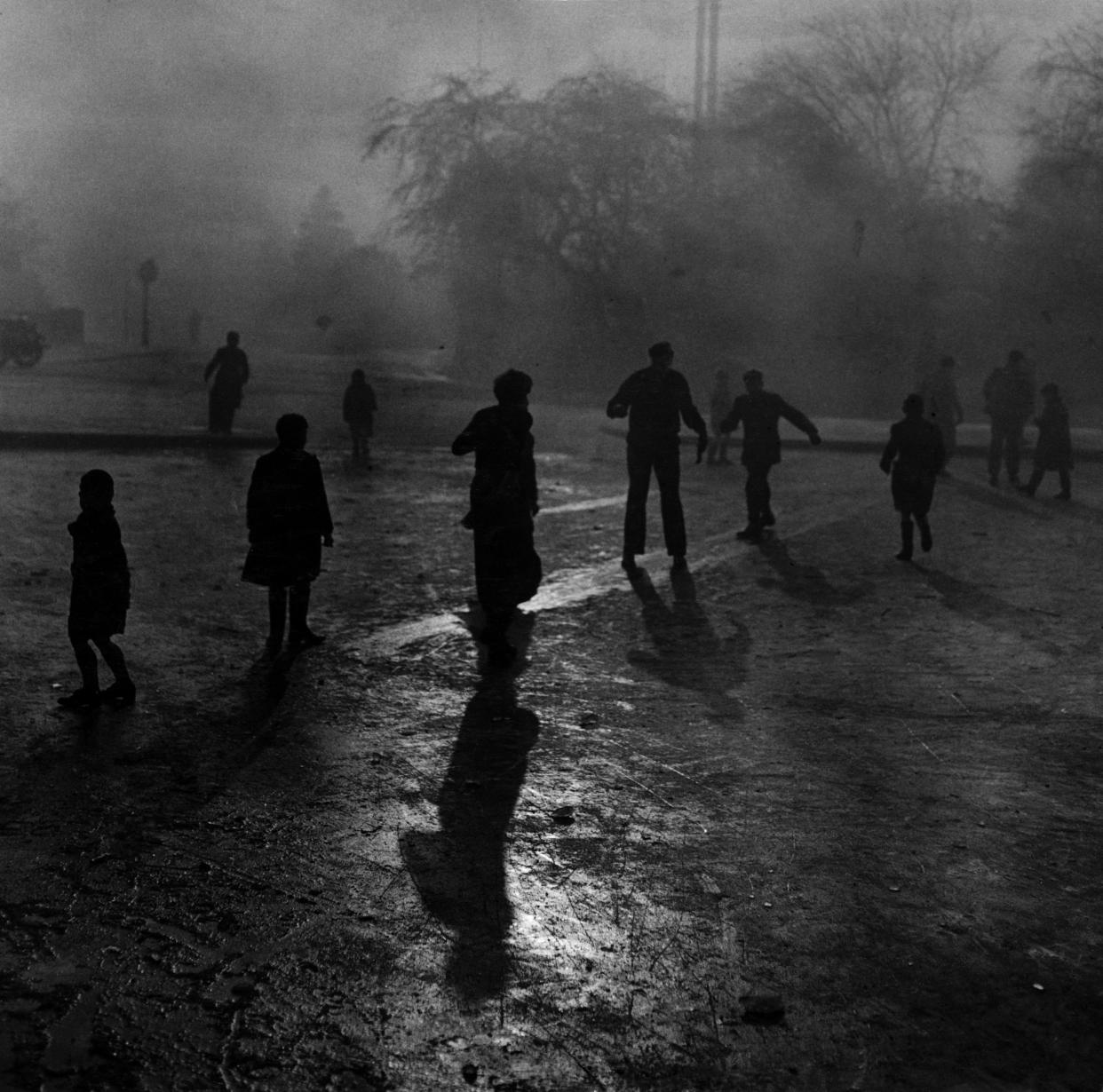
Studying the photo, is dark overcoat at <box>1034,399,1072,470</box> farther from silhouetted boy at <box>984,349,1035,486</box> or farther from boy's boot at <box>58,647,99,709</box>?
boy's boot at <box>58,647,99,709</box>

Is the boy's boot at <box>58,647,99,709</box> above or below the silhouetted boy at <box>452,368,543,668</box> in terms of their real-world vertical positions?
below

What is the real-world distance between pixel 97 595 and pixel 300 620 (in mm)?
1619

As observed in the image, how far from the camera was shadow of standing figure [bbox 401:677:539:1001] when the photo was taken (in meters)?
3.97

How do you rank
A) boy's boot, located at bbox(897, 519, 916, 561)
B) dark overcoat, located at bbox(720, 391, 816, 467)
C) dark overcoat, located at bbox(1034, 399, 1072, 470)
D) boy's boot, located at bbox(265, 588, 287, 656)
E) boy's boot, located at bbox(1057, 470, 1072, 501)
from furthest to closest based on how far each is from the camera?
boy's boot, located at bbox(1057, 470, 1072, 501) < dark overcoat, located at bbox(1034, 399, 1072, 470) < dark overcoat, located at bbox(720, 391, 816, 467) < boy's boot, located at bbox(897, 519, 916, 561) < boy's boot, located at bbox(265, 588, 287, 656)

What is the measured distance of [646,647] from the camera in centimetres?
812

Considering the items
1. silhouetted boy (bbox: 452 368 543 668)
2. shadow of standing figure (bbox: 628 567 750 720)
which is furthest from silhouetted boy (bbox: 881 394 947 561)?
silhouetted boy (bbox: 452 368 543 668)

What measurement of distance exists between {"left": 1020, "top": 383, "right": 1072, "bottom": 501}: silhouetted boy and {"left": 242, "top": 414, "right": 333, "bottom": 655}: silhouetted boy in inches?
416

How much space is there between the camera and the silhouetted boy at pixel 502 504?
A: 778 cm

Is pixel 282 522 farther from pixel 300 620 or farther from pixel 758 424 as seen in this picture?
pixel 758 424

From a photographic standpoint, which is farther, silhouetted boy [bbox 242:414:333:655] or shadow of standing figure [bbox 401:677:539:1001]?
silhouetted boy [bbox 242:414:333:655]

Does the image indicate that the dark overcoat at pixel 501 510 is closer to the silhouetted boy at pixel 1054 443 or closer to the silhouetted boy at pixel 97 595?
the silhouetted boy at pixel 97 595

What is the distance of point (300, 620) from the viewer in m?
7.93

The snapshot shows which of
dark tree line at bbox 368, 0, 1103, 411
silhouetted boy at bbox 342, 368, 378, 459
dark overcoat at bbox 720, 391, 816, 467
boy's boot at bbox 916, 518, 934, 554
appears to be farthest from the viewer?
dark tree line at bbox 368, 0, 1103, 411

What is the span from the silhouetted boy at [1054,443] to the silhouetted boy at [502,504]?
985 cm
